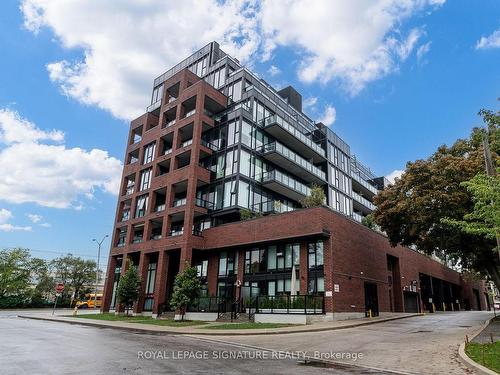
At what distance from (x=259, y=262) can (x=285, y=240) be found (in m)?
3.48

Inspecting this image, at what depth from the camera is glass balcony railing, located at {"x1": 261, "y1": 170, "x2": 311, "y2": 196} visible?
35287 mm

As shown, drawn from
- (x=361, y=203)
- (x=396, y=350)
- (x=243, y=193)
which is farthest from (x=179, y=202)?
(x=361, y=203)

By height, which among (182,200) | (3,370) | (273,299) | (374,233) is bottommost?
(3,370)

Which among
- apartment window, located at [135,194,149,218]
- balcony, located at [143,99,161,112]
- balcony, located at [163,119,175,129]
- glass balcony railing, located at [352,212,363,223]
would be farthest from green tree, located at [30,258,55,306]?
glass balcony railing, located at [352,212,363,223]

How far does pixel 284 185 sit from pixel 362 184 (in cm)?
2260

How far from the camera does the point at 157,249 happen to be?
35.1m

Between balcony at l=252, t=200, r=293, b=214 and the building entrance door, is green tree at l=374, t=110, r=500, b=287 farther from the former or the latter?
balcony at l=252, t=200, r=293, b=214

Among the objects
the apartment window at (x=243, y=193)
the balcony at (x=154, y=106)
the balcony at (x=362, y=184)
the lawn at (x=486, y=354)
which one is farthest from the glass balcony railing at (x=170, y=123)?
the lawn at (x=486, y=354)

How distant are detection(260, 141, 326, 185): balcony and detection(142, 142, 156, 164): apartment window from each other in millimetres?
13157

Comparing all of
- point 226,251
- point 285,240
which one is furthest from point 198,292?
point 285,240

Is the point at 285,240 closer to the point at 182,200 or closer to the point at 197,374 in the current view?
the point at 182,200

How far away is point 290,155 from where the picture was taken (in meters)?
38.2

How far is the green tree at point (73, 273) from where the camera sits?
6378 cm

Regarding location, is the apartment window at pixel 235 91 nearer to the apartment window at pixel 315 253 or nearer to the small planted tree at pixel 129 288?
the apartment window at pixel 315 253
